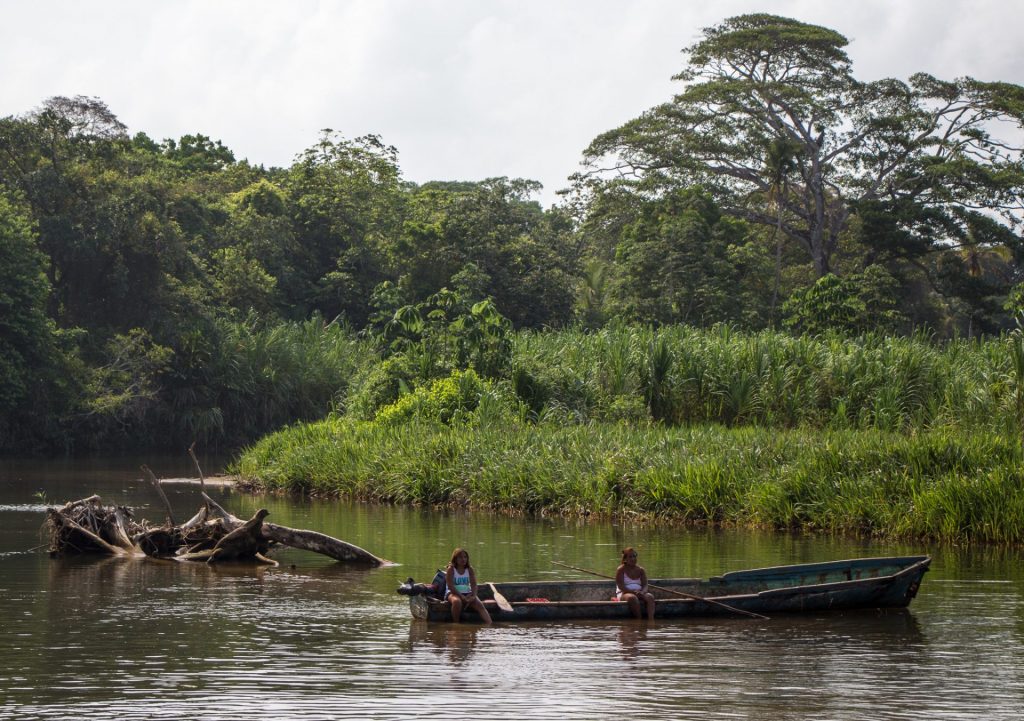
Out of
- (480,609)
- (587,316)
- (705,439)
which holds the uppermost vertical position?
(587,316)

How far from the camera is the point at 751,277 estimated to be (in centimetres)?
4503

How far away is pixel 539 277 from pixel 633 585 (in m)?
30.6

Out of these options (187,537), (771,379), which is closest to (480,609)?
(187,537)

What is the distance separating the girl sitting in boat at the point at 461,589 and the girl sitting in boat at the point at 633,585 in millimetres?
1369

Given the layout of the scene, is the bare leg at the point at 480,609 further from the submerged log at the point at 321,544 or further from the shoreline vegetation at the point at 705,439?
the shoreline vegetation at the point at 705,439

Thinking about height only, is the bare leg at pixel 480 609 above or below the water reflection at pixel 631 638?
above

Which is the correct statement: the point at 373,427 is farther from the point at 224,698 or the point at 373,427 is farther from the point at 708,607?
the point at 224,698

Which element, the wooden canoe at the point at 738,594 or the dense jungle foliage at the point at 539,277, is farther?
the dense jungle foliage at the point at 539,277

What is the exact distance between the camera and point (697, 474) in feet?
67.5

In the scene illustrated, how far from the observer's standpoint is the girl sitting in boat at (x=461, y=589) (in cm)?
1298

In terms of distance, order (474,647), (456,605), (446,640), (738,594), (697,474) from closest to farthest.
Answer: (474,647), (446,640), (456,605), (738,594), (697,474)

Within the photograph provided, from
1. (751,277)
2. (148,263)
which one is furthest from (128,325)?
(751,277)

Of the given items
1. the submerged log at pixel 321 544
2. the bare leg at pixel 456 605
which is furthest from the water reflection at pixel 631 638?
the submerged log at pixel 321 544

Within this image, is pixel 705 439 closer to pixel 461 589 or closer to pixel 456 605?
pixel 461 589
